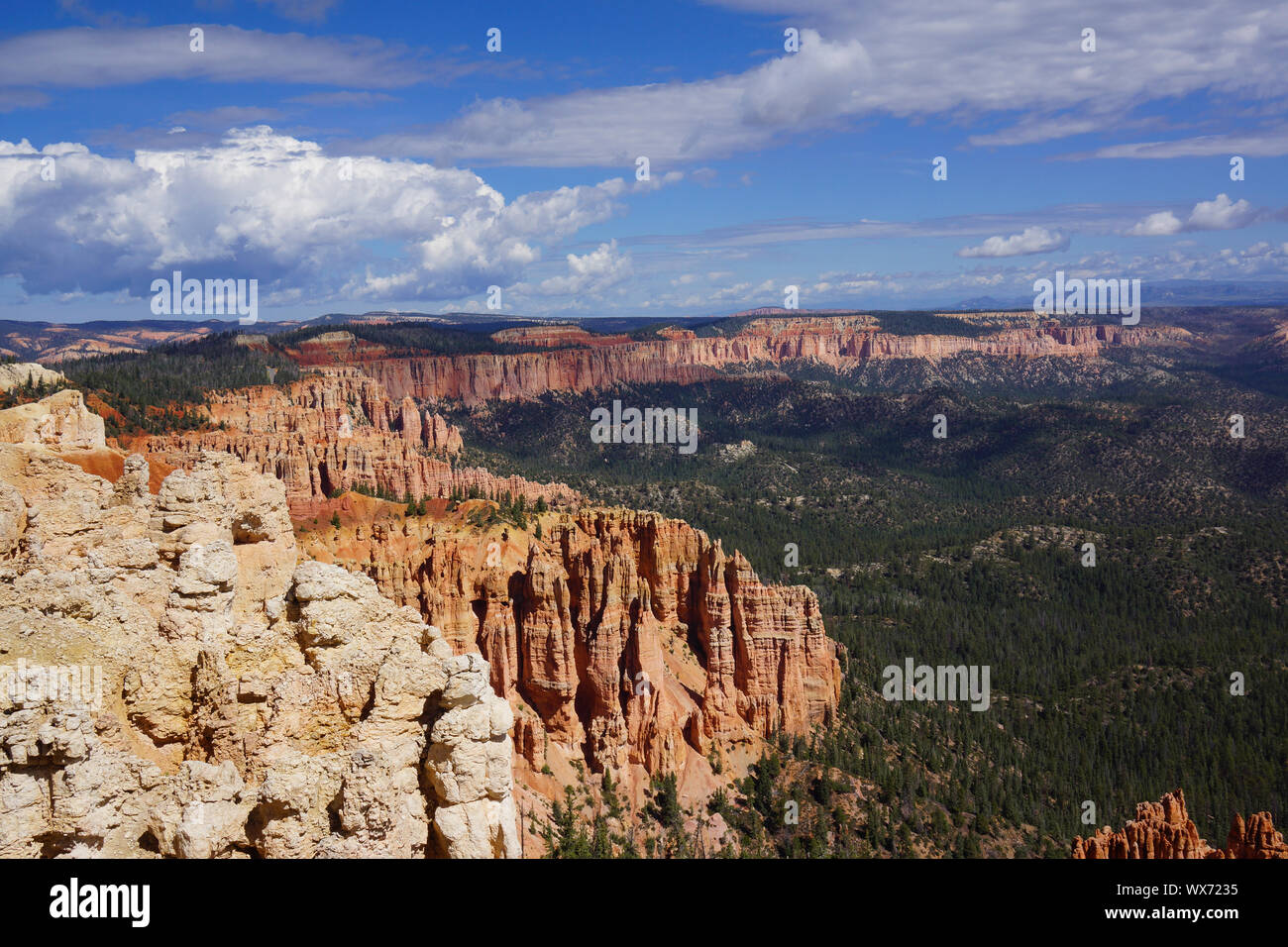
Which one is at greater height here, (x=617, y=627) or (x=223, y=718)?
(x=223, y=718)

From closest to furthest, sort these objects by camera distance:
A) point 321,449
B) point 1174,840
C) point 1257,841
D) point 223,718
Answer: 1. point 223,718
2. point 1257,841
3. point 1174,840
4. point 321,449

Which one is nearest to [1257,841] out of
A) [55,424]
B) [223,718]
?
[223,718]

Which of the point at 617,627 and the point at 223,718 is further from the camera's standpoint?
the point at 617,627

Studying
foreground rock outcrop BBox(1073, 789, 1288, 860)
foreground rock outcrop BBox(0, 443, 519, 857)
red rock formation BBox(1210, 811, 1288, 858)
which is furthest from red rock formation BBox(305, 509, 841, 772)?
foreground rock outcrop BBox(0, 443, 519, 857)

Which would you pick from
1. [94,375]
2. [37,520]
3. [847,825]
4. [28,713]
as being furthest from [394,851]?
[94,375]

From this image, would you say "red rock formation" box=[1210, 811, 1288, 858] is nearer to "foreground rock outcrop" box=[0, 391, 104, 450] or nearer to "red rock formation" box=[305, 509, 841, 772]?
"red rock formation" box=[305, 509, 841, 772]

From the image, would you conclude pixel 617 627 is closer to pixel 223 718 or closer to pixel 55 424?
pixel 55 424
